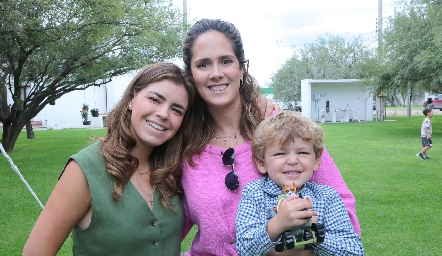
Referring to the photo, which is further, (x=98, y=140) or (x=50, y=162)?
(x=50, y=162)

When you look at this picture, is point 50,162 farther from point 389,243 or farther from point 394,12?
point 394,12

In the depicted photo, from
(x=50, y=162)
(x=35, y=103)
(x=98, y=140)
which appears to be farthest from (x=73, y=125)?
(x=98, y=140)

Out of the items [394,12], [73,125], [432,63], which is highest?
[394,12]

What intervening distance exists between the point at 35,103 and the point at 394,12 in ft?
51.5

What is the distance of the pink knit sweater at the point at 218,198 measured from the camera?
2.33 meters

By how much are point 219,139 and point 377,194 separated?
718 centimetres

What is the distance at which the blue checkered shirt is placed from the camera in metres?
2.08

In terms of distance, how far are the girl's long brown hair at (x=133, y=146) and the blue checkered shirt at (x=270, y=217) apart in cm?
40

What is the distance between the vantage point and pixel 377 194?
9141 mm

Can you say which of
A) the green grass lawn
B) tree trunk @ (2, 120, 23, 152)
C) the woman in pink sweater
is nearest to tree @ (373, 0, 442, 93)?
the green grass lawn

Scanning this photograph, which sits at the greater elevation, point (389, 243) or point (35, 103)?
point (35, 103)

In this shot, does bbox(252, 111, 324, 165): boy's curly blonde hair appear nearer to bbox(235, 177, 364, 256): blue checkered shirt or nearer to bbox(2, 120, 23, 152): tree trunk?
bbox(235, 177, 364, 256): blue checkered shirt

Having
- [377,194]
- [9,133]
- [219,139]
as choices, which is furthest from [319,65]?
[219,139]

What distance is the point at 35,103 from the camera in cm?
1847
